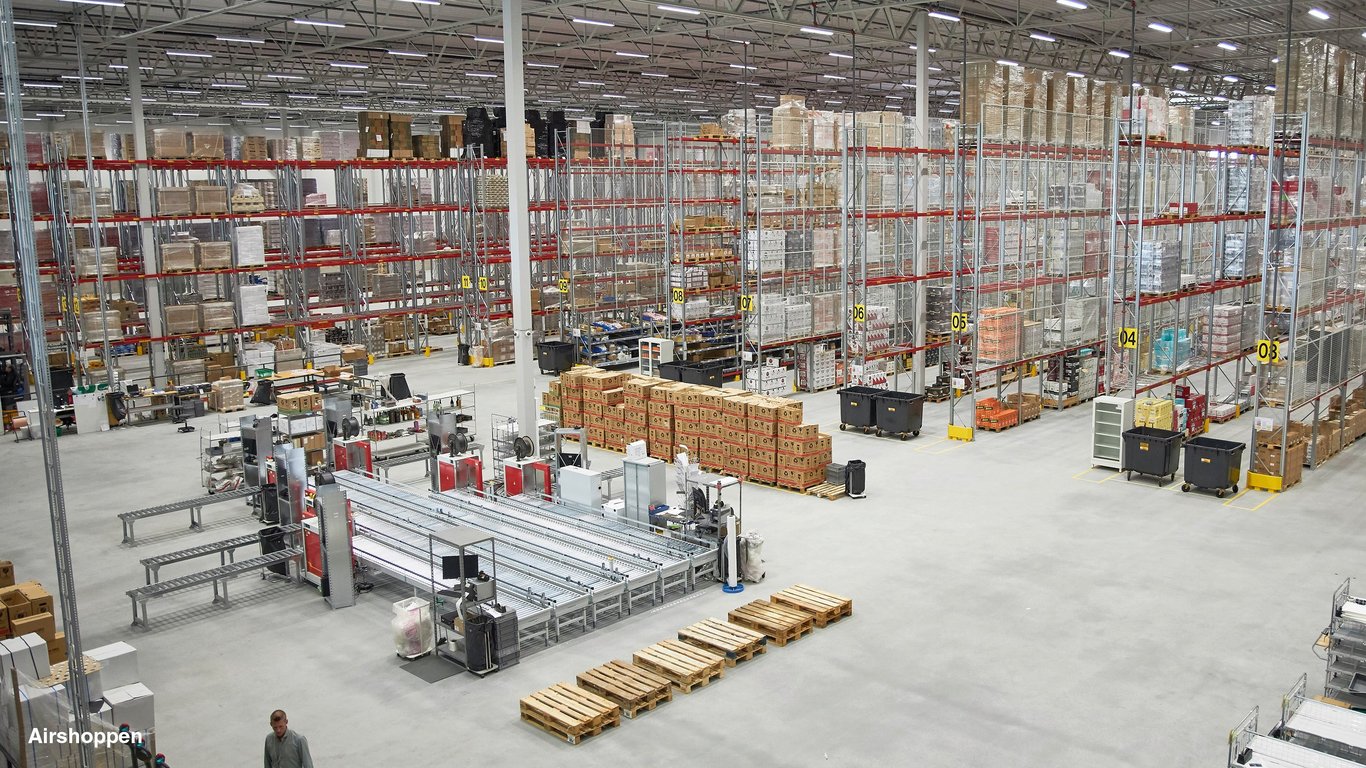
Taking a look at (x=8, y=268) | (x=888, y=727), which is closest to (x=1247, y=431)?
(x=888, y=727)

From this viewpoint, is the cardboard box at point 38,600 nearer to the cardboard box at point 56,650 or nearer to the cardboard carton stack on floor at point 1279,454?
the cardboard box at point 56,650

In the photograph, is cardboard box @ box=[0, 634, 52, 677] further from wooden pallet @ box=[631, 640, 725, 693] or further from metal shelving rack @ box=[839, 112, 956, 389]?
metal shelving rack @ box=[839, 112, 956, 389]

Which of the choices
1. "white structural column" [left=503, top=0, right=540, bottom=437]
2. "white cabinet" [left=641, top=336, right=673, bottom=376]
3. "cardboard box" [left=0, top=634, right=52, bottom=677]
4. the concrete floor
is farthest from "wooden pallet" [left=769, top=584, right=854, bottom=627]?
"white cabinet" [left=641, top=336, right=673, bottom=376]

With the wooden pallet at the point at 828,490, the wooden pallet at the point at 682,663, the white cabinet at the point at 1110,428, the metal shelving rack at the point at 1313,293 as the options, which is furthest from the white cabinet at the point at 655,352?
the wooden pallet at the point at 682,663

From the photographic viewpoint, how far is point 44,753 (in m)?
7.26

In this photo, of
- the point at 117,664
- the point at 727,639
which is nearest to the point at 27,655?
the point at 117,664

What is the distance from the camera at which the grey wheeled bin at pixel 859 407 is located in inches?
776

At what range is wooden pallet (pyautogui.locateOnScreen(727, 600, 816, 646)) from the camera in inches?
423

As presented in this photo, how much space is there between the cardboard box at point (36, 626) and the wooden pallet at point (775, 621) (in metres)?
6.57

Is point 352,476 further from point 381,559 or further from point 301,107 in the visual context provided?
point 301,107

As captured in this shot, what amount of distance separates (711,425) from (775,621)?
6.86m

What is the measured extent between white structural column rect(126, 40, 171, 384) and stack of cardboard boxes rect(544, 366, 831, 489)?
35.9ft

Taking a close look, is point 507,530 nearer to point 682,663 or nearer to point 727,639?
point 727,639

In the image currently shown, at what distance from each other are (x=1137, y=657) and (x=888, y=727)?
9.87 ft
